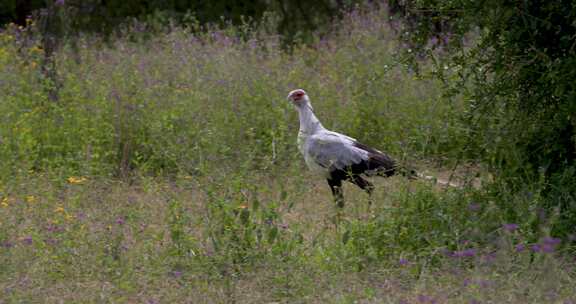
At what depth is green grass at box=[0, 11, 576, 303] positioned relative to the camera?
496cm

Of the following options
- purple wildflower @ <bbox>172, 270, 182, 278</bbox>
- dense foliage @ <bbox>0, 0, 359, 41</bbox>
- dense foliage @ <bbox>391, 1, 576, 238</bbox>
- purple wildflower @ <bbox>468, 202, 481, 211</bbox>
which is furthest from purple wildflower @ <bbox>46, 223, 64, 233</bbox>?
dense foliage @ <bbox>0, 0, 359, 41</bbox>

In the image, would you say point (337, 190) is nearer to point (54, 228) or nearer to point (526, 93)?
point (526, 93)

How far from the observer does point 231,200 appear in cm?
538

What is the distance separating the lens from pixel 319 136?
734cm

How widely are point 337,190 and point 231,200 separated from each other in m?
1.77

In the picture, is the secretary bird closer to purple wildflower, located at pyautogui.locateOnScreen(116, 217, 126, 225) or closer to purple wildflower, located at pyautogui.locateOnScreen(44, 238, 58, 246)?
purple wildflower, located at pyautogui.locateOnScreen(116, 217, 126, 225)

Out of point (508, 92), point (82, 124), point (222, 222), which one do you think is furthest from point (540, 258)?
point (82, 124)

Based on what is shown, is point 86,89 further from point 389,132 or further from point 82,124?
point 389,132

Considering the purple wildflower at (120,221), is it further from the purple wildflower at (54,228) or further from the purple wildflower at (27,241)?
the purple wildflower at (27,241)

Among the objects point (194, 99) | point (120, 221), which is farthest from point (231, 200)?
point (194, 99)

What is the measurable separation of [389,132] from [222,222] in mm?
3906

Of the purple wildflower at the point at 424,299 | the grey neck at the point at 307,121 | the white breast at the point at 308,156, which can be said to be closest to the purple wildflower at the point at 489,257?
the purple wildflower at the point at 424,299

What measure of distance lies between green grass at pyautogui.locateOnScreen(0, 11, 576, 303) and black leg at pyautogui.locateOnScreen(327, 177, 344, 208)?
14 centimetres

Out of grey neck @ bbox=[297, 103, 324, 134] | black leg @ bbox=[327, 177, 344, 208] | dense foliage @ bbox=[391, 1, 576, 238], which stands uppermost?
dense foliage @ bbox=[391, 1, 576, 238]
